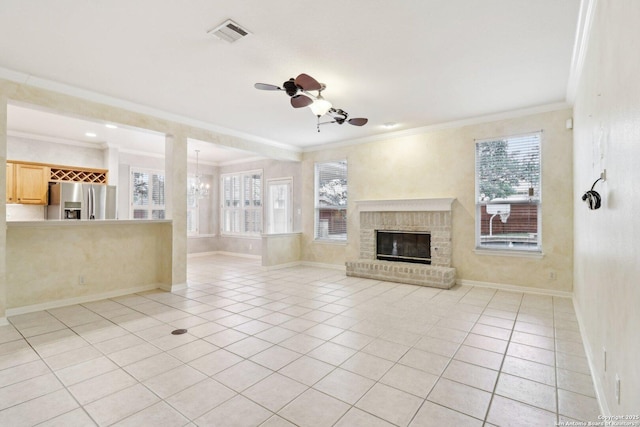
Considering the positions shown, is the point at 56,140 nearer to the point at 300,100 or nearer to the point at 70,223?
the point at 70,223

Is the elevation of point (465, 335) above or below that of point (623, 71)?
below

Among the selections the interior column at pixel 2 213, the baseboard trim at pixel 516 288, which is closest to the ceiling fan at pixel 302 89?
the interior column at pixel 2 213

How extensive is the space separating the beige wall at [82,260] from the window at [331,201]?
3547 millimetres

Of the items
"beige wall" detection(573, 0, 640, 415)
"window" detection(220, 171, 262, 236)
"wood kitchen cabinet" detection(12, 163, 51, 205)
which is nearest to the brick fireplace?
"beige wall" detection(573, 0, 640, 415)

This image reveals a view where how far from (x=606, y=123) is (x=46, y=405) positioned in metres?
4.15

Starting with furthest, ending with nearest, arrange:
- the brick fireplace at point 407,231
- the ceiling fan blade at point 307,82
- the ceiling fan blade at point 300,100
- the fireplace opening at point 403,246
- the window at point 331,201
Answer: the window at point 331,201
the fireplace opening at point 403,246
the brick fireplace at point 407,231
the ceiling fan blade at point 300,100
the ceiling fan blade at point 307,82

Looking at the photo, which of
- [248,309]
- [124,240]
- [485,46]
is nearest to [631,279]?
[485,46]

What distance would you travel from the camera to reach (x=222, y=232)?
10.0 metres

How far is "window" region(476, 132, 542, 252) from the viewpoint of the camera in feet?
16.4

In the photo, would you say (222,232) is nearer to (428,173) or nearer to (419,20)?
(428,173)

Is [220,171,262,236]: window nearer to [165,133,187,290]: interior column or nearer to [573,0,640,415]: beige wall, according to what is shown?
[165,133,187,290]: interior column

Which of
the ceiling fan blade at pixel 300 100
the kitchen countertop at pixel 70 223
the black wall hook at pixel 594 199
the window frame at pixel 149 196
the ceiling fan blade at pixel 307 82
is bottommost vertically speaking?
the kitchen countertop at pixel 70 223

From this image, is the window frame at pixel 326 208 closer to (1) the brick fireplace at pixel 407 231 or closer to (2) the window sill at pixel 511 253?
(1) the brick fireplace at pixel 407 231

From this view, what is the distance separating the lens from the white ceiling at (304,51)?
2574 mm
